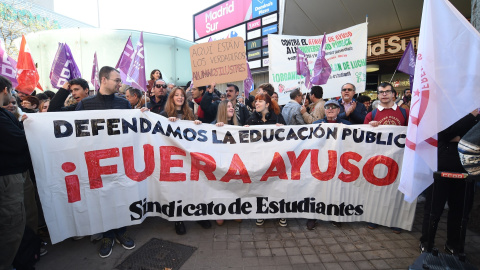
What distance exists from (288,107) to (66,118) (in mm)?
3378

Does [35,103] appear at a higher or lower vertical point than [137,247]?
higher

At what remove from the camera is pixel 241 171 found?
341cm

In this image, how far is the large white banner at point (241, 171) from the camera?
10.1ft

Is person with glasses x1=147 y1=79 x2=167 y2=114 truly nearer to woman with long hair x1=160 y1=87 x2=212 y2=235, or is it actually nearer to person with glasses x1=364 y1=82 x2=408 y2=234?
woman with long hair x1=160 y1=87 x2=212 y2=235

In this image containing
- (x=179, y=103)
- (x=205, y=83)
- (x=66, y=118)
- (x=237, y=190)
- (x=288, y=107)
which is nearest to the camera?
(x=66, y=118)

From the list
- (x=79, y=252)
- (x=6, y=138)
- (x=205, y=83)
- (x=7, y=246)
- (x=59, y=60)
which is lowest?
(x=79, y=252)

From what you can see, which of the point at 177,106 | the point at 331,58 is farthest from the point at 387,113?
the point at 331,58

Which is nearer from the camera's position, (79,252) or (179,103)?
(79,252)

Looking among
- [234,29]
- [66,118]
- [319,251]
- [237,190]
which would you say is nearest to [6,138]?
[66,118]

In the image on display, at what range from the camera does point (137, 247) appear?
299 centimetres

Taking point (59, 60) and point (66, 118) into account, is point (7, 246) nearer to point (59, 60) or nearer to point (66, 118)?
point (66, 118)

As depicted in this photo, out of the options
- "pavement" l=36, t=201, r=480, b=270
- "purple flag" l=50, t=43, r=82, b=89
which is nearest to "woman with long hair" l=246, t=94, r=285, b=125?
"pavement" l=36, t=201, r=480, b=270

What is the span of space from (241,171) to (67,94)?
2691mm

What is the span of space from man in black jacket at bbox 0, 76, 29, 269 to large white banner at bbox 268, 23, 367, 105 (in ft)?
18.9
